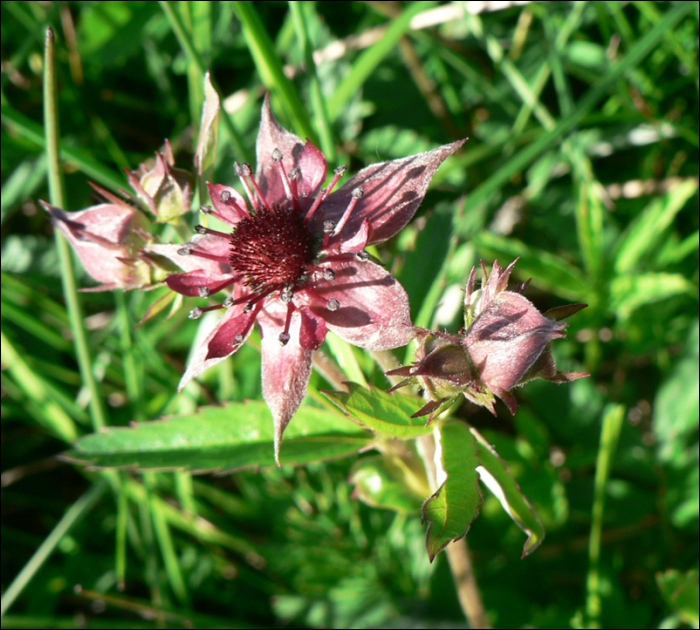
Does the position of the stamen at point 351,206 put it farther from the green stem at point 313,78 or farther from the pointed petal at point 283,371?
the green stem at point 313,78

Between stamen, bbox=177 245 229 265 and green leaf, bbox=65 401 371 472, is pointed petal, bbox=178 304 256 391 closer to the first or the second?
stamen, bbox=177 245 229 265

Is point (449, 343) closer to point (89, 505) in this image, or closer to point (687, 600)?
point (687, 600)

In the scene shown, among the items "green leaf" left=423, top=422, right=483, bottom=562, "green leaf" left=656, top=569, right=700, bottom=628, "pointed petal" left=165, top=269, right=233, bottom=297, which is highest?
"pointed petal" left=165, top=269, right=233, bottom=297

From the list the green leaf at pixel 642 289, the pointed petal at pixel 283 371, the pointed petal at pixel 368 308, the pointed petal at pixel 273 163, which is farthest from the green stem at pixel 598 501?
the pointed petal at pixel 273 163

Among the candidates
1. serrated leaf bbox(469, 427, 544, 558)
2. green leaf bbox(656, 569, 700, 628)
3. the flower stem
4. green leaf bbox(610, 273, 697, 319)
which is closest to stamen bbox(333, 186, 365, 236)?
serrated leaf bbox(469, 427, 544, 558)

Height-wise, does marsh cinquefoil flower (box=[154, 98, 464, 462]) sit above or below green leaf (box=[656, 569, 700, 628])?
above

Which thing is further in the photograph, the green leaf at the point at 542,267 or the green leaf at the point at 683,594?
the green leaf at the point at 542,267

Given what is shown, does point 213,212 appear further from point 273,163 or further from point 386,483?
point 386,483
